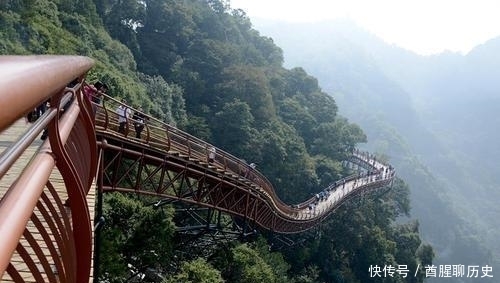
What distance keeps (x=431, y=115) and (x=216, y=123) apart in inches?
5028

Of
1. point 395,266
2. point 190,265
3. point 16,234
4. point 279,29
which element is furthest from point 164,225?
point 279,29

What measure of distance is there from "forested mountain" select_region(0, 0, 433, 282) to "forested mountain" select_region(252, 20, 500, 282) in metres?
44.3

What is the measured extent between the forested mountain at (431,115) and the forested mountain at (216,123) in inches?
1745

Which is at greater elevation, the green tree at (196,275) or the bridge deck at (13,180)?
the bridge deck at (13,180)

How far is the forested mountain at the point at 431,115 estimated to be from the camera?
83938 mm

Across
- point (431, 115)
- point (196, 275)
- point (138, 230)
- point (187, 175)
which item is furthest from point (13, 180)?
point (431, 115)

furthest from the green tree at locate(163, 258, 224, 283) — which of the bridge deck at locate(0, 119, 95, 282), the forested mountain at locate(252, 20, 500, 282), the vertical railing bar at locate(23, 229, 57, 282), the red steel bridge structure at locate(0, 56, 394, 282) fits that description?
the forested mountain at locate(252, 20, 500, 282)

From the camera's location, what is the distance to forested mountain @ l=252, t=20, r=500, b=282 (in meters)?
83.9

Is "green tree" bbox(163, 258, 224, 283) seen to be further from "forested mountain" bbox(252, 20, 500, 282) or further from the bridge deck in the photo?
"forested mountain" bbox(252, 20, 500, 282)

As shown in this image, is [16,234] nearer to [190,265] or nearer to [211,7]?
[190,265]

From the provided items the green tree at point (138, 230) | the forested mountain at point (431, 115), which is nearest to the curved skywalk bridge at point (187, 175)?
the green tree at point (138, 230)

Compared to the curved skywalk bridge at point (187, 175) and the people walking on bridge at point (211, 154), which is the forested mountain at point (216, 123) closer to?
the curved skywalk bridge at point (187, 175)

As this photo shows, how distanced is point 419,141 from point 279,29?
85.5 m

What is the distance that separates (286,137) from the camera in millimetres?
32406
